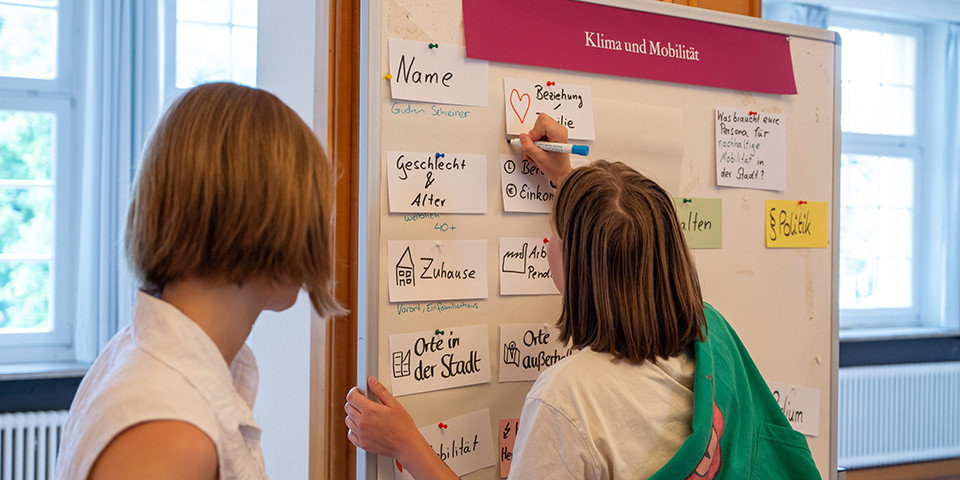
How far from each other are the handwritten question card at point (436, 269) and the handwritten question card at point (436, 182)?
0.06 m

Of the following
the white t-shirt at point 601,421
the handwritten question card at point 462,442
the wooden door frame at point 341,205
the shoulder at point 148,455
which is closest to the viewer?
the shoulder at point 148,455

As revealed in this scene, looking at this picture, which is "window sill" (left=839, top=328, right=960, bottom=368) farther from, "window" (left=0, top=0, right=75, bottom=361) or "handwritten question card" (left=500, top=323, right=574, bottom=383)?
"window" (left=0, top=0, right=75, bottom=361)

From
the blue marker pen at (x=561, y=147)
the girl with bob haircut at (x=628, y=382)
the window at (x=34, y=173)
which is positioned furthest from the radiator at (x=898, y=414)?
the window at (x=34, y=173)

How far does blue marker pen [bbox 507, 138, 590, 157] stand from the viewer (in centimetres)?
107

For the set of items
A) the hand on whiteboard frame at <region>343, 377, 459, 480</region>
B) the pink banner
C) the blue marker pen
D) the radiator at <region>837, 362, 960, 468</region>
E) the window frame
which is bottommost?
the radiator at <region>837, 362, 960, 468</region>

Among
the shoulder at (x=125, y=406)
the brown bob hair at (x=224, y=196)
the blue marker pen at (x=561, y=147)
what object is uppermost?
the blue marker pen at (x=561, y=147)

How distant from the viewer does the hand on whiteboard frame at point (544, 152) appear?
1104 millimetres

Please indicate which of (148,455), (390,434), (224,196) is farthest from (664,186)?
Result: (148,455)

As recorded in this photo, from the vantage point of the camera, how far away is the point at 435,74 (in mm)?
1055

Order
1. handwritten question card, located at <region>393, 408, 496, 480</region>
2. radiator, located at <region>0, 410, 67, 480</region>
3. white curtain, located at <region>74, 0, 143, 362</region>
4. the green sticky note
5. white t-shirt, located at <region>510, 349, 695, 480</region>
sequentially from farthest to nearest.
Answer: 1. white curtain, located at <region>74, 0, 143, 362</region>
2. radiator, located at <region>0, 410, 67, 480</region>
3. the green sticky note
4. handwritten question card, located at <region>393, 408, 496, 480</region>
5. white t-shirt, located at <region>510, 349, 695, 480</region>

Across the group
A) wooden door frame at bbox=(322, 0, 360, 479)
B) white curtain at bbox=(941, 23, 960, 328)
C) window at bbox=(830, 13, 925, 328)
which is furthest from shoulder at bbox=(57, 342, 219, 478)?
white curtain at bbox=(941, 23, 960, 328)

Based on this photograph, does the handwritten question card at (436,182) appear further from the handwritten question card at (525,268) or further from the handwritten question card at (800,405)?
the handwritten question card at (800,405)

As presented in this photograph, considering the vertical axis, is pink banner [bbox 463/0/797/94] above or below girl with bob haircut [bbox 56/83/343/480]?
above

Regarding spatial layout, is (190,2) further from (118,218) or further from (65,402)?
(65,402)
